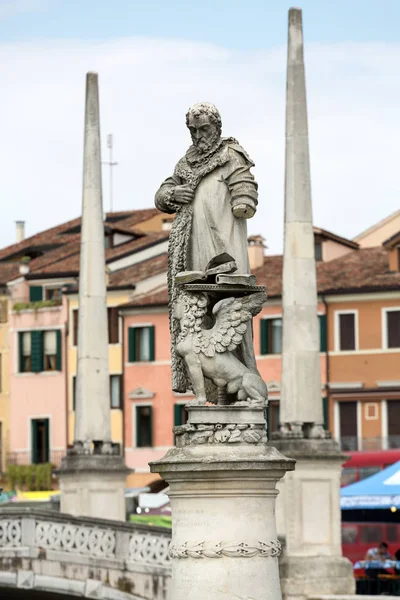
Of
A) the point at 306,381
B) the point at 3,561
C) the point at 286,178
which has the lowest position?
the point at 3,561

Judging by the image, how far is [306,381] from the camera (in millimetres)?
38312

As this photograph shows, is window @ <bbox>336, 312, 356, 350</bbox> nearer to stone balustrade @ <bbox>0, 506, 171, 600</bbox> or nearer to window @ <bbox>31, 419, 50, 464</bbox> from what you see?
window @ <bbox>31, 419, 50, 464</bbox>

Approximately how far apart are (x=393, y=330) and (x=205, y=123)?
6016cm

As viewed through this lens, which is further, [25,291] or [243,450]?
[25,291]

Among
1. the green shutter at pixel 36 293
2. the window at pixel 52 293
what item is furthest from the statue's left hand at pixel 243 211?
the green shutter at pixel 36 293

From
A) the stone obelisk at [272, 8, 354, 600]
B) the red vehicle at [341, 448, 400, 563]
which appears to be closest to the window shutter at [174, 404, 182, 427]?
the red vehicle at [341, 448, 400, 563]

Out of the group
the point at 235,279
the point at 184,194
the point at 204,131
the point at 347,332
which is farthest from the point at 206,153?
the point at 347,332

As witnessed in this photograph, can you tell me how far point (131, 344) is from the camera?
81500mm

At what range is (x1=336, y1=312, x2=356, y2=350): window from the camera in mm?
75438

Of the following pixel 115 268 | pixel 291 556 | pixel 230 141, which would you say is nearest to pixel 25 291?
pixel 115 268

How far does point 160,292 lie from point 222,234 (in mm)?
66131

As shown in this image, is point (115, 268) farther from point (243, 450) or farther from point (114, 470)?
point (243, 450)

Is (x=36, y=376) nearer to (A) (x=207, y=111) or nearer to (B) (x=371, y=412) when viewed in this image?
(B) (x=371, y=412)

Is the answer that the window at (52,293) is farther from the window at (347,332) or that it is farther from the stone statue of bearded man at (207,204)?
the stone statue of bearded man at (207,204)
